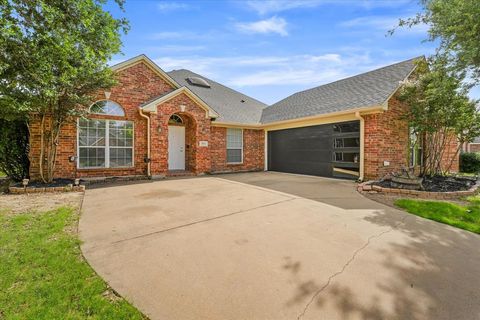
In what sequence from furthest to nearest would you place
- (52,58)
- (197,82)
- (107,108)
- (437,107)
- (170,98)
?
1. (197,82)
2. (170,98)
3. (107,108)
4. (437,107)
5. (52,58)

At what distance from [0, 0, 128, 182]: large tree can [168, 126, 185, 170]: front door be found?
394 centimetres

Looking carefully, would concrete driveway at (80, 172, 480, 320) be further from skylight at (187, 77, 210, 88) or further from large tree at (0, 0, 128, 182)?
skylight at (187, 77, 210, 88)

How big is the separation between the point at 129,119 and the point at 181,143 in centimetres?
287

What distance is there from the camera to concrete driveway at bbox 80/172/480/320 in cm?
216

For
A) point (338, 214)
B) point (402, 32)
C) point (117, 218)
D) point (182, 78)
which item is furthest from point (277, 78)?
point (117, 218)

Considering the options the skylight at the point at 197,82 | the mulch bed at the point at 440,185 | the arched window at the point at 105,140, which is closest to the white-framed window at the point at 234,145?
the skylight at the point at 197,82

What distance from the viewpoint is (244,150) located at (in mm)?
13914

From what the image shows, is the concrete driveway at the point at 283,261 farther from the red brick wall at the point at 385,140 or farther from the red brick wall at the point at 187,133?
the red brick wall at the point at 187,133

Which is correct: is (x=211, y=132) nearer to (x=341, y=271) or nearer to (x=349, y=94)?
(x=349, y=94)

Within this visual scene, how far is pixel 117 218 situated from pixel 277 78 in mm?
13490

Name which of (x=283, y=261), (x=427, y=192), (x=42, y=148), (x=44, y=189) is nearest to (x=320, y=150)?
(x=427, y=192)

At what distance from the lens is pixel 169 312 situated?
2.05 meters

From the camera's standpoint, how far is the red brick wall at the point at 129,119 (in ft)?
29.1

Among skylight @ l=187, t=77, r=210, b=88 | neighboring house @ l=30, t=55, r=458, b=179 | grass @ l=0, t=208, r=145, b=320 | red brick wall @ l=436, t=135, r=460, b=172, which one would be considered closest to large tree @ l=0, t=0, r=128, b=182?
neighboring house @ l=30, t=55, r=458, b=179
